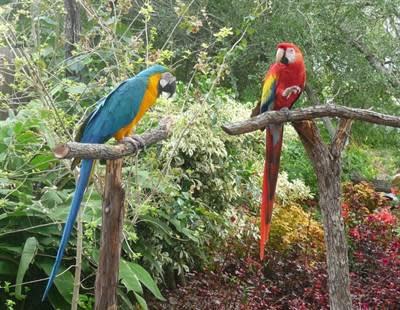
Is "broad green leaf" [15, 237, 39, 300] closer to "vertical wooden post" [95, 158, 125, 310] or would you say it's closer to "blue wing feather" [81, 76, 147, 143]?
"vertical wooden post" [95, 158, 125, 310]

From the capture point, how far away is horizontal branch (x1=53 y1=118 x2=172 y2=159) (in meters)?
1.67

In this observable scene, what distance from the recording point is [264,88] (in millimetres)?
2539

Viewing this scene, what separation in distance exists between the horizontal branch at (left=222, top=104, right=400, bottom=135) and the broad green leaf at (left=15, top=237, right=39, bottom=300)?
3.51 feet

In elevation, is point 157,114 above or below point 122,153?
above

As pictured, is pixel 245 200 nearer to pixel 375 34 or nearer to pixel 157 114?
pixel 157 114

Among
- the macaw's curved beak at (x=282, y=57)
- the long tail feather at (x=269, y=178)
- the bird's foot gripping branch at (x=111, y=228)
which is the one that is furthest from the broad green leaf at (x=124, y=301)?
the macaw's curved beak at (x=282, y=57)

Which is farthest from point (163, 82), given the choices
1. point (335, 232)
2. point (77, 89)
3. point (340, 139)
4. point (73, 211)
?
point (77, 89)

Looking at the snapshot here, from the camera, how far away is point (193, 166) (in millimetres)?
3668

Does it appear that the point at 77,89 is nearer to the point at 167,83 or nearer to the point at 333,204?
the point at 167,83

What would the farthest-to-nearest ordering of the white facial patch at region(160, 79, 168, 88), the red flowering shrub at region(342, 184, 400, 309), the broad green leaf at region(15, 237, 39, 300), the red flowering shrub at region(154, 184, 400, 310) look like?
the red flowering shrub at region(342, 184, 400, 309)
the red flowering shrub at region(154, 184, 400, 310)
the broad green leaf at region(15, 237, 39, 300)
the white facial patch at region(160, 79, 168, 88)

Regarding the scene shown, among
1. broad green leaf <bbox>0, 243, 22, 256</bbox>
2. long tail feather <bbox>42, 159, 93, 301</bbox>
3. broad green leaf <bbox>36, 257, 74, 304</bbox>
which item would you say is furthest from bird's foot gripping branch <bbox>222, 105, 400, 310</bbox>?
broad green leaf <bbox>0, 243, 22, 256</bbox>

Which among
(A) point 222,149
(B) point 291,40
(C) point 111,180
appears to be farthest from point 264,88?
(B) point 291,40

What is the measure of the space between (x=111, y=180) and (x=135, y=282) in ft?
2.78

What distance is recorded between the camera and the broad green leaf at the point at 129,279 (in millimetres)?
2792
